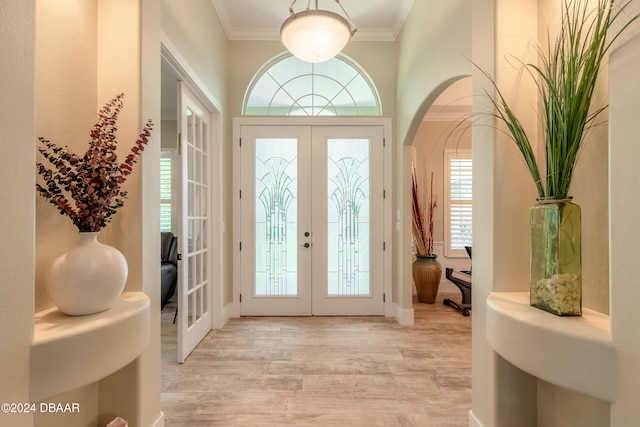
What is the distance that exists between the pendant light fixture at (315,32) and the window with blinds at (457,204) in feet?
11.0

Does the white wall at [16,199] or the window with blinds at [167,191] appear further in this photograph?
the window with blinds at [167,191]

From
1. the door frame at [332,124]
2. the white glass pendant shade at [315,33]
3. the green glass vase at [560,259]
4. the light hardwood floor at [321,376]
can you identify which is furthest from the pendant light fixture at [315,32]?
the light hardwood floor at [321,376]

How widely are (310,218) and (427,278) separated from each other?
1.90 metres

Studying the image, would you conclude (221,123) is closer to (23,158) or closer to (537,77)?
(23,158)

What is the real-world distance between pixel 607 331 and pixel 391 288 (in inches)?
102

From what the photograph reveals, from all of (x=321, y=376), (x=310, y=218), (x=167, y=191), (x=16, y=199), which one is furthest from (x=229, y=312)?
(x=16, y=199)

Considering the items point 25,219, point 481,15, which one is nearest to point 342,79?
point 481,15

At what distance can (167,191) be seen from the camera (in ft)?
15.9

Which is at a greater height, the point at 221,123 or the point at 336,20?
the point at 336,20

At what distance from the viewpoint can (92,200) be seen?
120 centimetres

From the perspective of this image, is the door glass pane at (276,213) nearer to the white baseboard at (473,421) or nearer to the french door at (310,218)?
the french door at (310,218)

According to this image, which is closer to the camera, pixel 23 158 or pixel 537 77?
pixel 23 158

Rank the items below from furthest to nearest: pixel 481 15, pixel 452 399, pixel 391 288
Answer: pixel 391 288 < pixel 452 399 < pixel 481 15

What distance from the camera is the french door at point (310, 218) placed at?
352cm
